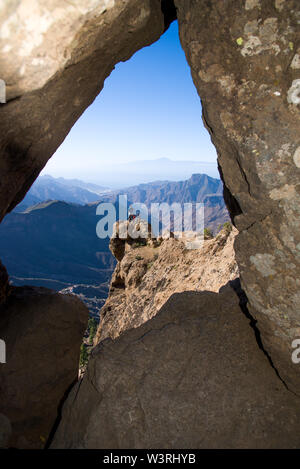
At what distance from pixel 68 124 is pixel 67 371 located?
646 centimetres

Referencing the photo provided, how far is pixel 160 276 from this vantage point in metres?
18.2

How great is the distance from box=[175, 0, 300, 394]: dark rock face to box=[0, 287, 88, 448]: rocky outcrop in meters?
5.37

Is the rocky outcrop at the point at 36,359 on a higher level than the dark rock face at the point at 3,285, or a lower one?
lower

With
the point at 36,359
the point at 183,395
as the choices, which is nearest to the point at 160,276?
the point at 36,359

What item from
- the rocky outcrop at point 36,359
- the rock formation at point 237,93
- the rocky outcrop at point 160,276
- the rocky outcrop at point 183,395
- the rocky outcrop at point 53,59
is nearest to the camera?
the rocky outcrop at point 53,59

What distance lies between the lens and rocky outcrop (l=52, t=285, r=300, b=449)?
473 cm

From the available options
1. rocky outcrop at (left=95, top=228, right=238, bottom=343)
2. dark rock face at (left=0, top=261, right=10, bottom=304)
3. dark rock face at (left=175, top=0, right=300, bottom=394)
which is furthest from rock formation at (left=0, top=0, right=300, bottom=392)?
rocky outcrop at (left=95, top=228, right=238, bottom=343)

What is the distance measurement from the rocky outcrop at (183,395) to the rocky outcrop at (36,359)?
1.54 meters

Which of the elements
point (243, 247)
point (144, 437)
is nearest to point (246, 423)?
point (144, 437)

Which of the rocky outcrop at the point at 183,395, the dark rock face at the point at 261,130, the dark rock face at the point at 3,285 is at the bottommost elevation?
the rocky outcrop at the point at 183,395

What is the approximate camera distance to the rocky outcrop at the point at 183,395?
473 cm

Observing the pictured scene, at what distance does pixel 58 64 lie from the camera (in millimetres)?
4562

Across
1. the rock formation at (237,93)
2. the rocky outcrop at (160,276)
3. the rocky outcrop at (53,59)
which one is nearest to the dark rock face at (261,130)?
the rock formation at (237,93)

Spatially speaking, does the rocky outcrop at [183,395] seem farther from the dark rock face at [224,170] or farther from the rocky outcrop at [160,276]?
the rocky outcrop at [160,276]
